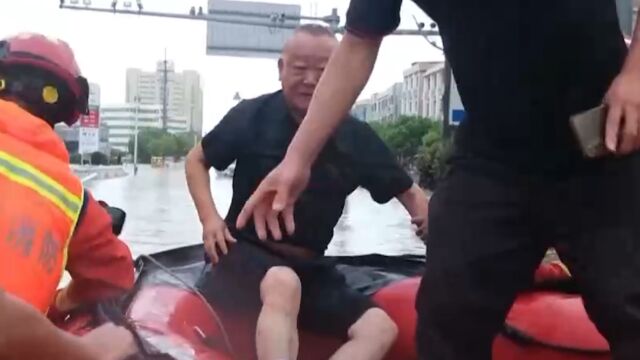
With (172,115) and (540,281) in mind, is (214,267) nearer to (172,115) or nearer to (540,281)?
(540,281)

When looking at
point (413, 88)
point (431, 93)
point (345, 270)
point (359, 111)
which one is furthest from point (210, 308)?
point (413, 88)

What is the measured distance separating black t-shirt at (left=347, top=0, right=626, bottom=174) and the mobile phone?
0.09 metres

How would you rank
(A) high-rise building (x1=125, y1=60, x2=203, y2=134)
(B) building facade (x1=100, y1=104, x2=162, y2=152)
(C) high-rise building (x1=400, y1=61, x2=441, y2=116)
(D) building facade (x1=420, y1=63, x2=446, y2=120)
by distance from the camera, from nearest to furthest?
(D) building facade (x1=420, y1=63, x2=446, y2=120)
(C) high-rise building (x1=400, y1=61, x2=441, y2=116)
(B) building facade (x1=100, y1=104, x2=162, y2=152)
(A) high-rise building (x1=125, y1=60, x2=203, y2=134)

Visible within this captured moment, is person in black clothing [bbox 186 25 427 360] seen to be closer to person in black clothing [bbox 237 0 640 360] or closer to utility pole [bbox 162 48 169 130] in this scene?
person in black clothing [bbox 237 0 640 360]

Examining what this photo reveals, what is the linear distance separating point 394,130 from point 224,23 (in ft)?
81.7

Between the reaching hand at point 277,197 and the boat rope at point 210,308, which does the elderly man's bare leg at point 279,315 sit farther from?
the reaching hand at point 277,197

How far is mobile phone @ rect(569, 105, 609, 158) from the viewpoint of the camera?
1.91m

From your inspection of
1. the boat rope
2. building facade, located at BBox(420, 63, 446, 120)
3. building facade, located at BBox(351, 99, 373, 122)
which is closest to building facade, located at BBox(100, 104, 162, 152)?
building facade, located at BBox(351, 99, 373, 122)

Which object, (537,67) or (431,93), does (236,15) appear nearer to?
(537,67)

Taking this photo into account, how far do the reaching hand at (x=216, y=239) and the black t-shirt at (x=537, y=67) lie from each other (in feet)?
4.66

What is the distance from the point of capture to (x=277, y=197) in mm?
2297

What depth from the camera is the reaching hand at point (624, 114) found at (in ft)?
6.21

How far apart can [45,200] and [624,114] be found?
0.99m

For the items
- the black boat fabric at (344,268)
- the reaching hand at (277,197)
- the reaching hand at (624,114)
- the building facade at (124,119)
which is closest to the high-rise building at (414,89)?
the building facade at (124,119)
